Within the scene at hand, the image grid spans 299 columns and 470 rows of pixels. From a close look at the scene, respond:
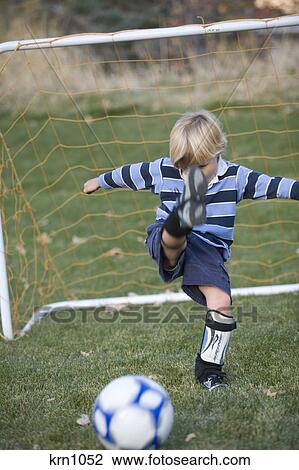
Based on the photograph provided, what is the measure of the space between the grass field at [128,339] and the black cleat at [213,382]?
0.20ft

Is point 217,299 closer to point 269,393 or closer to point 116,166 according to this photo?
point 269,393

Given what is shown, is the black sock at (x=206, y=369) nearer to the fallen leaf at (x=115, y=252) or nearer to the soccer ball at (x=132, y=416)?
the soccer ball at (x=132, y=416)

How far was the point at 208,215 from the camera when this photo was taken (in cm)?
327

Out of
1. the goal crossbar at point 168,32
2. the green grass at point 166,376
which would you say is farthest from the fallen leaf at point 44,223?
the goal crossbar at point 168,32

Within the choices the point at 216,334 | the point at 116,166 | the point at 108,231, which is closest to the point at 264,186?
the point at 216,334

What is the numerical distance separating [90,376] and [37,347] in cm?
67

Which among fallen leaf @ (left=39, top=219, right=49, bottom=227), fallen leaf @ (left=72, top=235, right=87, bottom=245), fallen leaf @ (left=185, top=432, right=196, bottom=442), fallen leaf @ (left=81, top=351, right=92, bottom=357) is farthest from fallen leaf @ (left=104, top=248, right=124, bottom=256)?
fallen leaf @ (left=185, top=432, right=196, bottom=442)

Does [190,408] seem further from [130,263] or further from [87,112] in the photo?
[87,112]

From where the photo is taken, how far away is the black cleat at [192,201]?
9.07ft

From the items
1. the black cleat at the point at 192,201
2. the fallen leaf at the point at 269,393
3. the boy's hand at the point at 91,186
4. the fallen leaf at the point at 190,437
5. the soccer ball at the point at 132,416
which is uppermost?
the black cleat at the point at 192,201

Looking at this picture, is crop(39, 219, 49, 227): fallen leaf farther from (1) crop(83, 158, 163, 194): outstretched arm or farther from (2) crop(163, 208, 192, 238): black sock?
(2) crop(163, 208, 192, 238): black sock

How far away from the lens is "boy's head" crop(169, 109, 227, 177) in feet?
10.2

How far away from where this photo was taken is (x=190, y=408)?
119 inches
